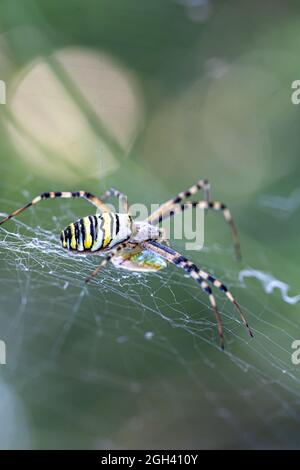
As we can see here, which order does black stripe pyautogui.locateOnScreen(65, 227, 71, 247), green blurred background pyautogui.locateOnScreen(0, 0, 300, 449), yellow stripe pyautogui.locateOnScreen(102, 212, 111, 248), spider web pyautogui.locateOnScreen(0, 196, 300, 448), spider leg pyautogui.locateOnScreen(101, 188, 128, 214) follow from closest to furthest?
black stripe pyautogui.locateOnScreen(65, 227, 71, 247) < yellow stripe pyautogui.locateOnScreen(102, 212, 111, 248) < spider leg pyautogui.locateOnScreen(101, 188, 128, 214) < green blurred background pyautogui.locateOnScreen(0, 0, 300, 449) < spider web pyautogui.locateOnScreen(0, 196, 300, 448)

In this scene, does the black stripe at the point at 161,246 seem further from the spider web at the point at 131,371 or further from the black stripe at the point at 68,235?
the black stripe at the point at 68,235

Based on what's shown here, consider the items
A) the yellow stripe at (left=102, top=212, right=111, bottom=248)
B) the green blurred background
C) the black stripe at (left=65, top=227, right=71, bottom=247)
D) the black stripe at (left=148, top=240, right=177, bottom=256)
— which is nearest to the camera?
the black stripe at (left=65, top=227, right=71, bottom=247)

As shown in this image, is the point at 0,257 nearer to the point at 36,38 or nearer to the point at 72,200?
the point at 72,200

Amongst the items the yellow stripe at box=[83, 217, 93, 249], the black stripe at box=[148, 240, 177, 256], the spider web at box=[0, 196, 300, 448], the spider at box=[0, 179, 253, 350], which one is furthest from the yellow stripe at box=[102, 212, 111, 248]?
the spider web at box=[0, 196, 300, 448]

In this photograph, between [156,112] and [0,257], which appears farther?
[156,112]

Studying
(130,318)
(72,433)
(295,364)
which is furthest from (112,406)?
(295,364)

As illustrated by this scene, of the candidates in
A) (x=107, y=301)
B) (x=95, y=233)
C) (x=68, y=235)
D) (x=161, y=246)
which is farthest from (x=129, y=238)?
(x=107, y=301)

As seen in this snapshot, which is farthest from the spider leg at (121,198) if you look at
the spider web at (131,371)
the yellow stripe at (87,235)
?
the yellow stripe at (87,235)

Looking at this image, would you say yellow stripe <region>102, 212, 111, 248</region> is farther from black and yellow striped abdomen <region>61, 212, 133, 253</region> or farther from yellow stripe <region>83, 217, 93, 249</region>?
yellow stripe <region>83, 217, 93, 249</region>
